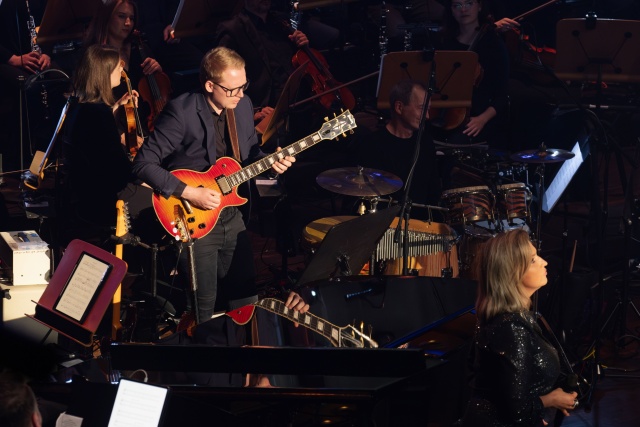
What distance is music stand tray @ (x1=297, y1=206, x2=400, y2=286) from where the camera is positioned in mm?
4863

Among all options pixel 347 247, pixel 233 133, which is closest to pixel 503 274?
pixel 347 247

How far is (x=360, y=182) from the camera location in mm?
6340

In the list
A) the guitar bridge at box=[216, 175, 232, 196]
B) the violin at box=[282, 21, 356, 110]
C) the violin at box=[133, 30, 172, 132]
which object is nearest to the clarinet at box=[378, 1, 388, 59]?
the violin at box=[282, 21, 356, 110]

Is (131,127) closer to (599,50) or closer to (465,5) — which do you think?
(465,5)

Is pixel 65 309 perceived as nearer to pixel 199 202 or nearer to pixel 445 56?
pixel 199 202

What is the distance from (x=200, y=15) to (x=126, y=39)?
106 centimetres

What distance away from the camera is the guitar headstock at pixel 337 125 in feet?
20.6

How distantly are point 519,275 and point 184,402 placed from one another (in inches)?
59.9

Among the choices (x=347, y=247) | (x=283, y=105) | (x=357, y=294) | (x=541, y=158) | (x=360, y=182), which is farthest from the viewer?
(x=283, y=105)

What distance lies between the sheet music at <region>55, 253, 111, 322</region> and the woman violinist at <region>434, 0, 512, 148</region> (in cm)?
412

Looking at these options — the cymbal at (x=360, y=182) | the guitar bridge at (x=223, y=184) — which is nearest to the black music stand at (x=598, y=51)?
the cymbal at (x=360, y=182)

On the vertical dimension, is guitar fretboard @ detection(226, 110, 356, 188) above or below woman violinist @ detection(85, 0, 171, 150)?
below

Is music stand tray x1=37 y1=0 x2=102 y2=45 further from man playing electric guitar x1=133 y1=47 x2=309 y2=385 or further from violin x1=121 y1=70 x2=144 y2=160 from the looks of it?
man playing electric guitar x1=133 y1=47 x2=309 y2=385

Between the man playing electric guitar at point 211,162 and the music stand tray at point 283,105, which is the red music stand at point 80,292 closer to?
the man playing electric guitar at point 211,162
